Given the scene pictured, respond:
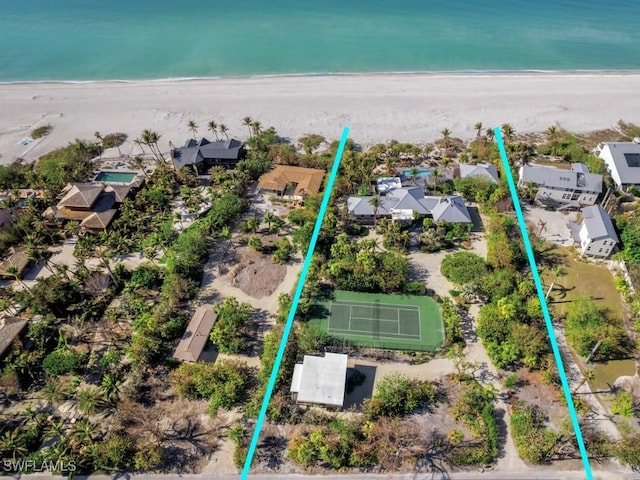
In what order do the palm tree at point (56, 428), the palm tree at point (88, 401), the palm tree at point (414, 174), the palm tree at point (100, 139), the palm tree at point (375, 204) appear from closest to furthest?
the palm tree at point (56, 428) < the palm tree at point (88, 401) < the palm tree at point (375, 204) < the palm tree at point (414, 174) < the palm tree at point (100, 139)

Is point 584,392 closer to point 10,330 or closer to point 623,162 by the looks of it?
point 623,162

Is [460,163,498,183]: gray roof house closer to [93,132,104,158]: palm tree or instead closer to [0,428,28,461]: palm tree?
[0,428,28,461]: palm tree

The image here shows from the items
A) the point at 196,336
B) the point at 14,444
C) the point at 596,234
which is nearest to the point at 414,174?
the point at 596,234

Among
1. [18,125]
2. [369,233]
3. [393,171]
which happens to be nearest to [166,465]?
[369,233]

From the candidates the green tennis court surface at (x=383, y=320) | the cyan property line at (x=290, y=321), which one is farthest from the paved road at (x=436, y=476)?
the green tennis court surface at (x=383, y=320)

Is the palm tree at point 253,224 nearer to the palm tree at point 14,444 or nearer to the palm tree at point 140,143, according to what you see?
the palm tree at point 140,143

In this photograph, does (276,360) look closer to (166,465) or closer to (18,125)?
(166,465)
